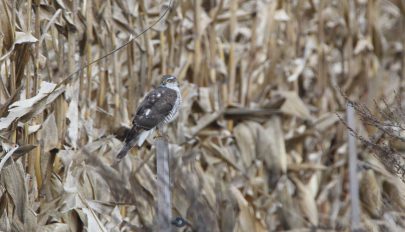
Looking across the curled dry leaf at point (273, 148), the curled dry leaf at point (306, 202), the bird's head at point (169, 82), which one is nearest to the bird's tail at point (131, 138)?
the bird's head at point (169, 82)

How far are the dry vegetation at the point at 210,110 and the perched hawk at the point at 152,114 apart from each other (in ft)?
0.37

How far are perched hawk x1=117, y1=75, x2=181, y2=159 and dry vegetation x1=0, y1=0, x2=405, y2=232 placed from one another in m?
0.11

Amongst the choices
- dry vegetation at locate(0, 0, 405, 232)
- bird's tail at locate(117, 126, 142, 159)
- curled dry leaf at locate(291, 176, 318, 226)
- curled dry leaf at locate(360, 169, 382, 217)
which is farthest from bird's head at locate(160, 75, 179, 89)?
curled dry leaf at locate(291, 176, 318, 226)

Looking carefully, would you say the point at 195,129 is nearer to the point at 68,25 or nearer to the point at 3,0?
the point at 68,25

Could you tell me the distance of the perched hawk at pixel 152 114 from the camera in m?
4.51

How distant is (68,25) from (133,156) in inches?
27.0

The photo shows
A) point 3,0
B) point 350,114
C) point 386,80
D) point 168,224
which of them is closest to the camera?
point 168,224

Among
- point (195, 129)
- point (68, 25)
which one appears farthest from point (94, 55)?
point (195, 129)

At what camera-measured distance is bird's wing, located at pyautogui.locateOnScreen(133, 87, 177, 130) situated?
4.55m

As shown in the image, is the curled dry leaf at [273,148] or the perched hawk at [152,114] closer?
the perched hawk at [152,114]

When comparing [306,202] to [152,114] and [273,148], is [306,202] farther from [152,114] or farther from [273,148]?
[152,114]

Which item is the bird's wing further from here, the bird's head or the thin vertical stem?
the thin vertical stem

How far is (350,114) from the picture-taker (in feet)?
15.0

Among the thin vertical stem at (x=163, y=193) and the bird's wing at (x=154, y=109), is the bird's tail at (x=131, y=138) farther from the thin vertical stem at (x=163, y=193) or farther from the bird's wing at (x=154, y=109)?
the thin vertical stem at (x=163, y=193)
